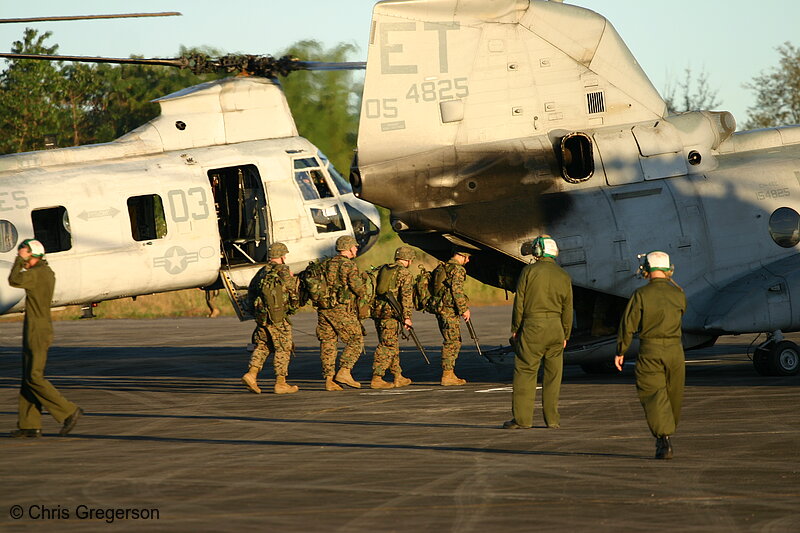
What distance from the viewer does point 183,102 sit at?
1852 centimetres

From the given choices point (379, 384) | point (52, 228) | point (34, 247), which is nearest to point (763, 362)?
point (379, 384)

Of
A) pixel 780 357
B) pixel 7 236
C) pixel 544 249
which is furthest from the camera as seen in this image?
pixel 7 236

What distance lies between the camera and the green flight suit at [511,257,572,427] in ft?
37.6

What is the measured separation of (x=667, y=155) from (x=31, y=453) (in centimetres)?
965

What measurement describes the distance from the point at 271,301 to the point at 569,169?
15.1 ft

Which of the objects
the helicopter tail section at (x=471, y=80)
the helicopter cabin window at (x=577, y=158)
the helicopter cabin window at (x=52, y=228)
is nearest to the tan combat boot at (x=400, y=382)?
the helicopter tail section at (x=471, y=80)

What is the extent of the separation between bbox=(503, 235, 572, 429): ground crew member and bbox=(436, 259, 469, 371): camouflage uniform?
14.1ft

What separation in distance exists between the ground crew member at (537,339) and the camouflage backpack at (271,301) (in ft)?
14.9

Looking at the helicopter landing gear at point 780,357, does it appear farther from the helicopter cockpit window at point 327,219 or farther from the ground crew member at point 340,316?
the helicopter cockpit window at point 327,219

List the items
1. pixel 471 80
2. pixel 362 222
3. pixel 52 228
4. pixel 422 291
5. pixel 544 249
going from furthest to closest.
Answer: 1. pixel 362 222
2. pixel 52 228
3. pixel 422 291
4. pixel 471 80
5. pixel 544 249

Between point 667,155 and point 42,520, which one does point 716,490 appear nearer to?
point 42,520

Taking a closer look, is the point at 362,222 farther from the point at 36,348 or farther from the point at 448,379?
the point at 36,348

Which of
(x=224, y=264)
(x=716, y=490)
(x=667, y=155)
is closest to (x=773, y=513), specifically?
(x=716, y=490)

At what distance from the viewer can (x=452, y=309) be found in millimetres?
16156
